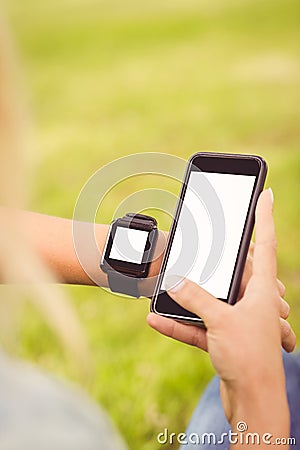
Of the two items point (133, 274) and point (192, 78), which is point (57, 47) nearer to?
point (192, 78)

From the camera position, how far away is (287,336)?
3.43 feet

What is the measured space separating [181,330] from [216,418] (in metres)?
0.12

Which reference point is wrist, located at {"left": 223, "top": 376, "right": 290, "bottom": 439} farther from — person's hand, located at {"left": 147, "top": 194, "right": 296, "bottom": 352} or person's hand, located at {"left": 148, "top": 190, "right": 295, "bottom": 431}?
person's hand, located at {"left": 147, "top": 194, "right": 296, "bottom": 352}

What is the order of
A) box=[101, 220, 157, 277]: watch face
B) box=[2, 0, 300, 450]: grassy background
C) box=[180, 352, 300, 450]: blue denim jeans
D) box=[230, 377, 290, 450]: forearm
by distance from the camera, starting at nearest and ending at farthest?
1. box=[230, 377, 290, 450]: forearm
2. box=[180, 352, 300, 450]: blue denim jeans
3. box=[101, 220, 157, 277]: watch face
4. box=[2, 0, 300, 450]: grassy background

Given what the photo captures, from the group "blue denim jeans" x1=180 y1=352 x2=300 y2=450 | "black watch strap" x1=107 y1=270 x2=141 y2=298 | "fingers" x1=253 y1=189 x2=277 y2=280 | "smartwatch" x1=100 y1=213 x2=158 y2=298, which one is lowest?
"blue denim jeans" x1=180 y1=352 x2=300 y2=450

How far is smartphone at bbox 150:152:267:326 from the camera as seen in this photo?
1001 millimetres

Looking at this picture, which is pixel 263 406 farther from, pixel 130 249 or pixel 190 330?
pixel 130 249

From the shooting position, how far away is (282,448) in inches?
30.4

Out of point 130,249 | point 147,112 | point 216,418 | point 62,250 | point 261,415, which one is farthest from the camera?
point 147,112

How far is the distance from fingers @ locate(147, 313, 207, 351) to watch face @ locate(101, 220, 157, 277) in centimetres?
10

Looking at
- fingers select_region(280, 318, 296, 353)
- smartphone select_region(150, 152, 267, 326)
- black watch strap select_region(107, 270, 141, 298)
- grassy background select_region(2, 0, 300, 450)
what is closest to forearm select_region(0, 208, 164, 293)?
black watch strap select_region(107, 270, 141, 298)

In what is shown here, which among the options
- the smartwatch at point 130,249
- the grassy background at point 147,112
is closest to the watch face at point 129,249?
the smartwatch at point 130,249

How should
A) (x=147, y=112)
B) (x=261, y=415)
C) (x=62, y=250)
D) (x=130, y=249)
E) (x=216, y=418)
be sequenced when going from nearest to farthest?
(x=261, y=415) < (x=216, y=418) < (x=130, y=249) < (x=62, y=250) < (x=147, y=112)

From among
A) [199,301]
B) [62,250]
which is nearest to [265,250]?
[199,301]
